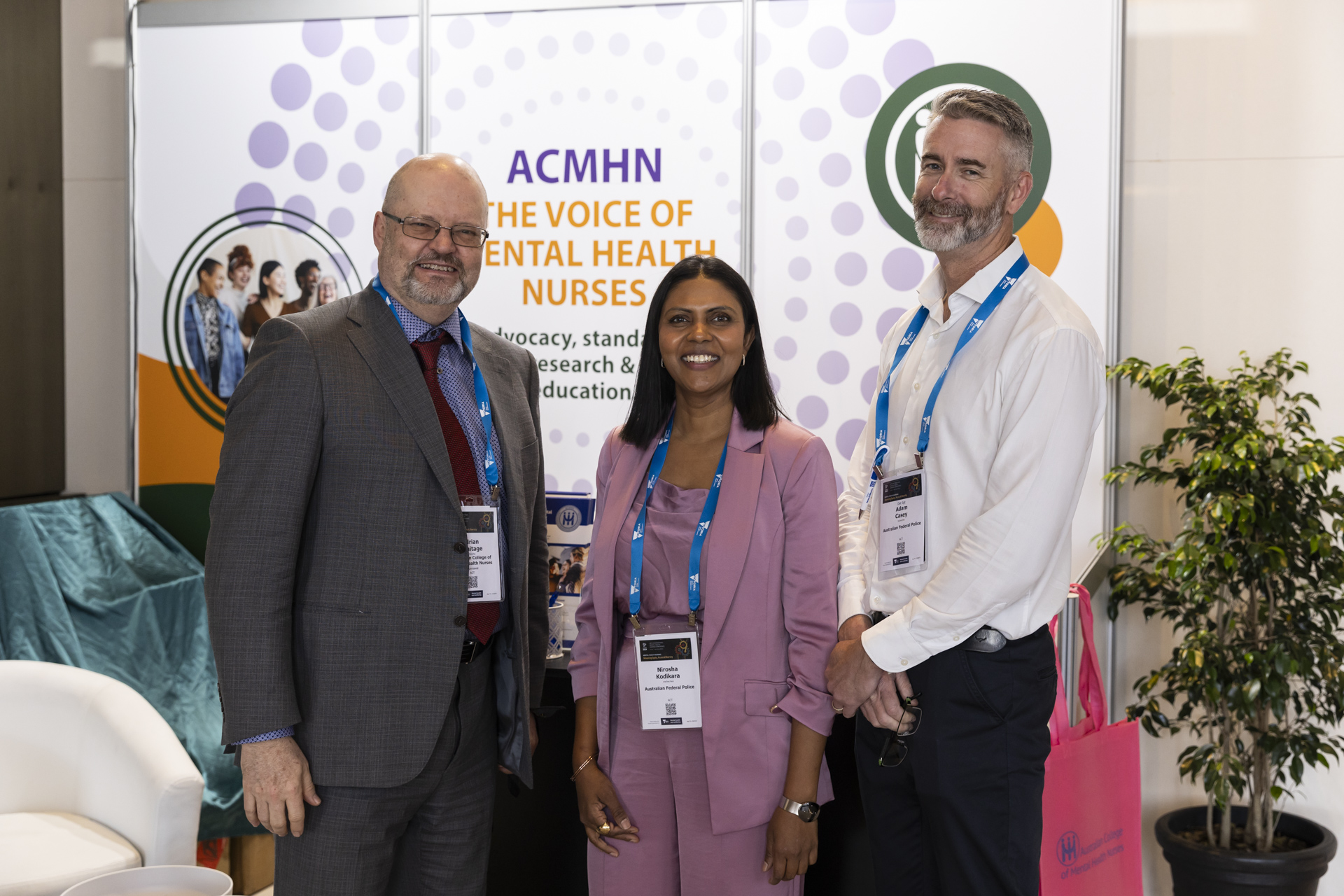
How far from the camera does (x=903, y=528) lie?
6.17 ft

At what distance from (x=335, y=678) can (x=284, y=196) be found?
269cm

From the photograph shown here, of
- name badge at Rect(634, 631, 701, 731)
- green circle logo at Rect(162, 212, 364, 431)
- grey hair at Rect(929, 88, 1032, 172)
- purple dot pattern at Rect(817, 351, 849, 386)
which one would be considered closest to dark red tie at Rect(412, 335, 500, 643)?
name badge at Rect(634, 631, 701, 731)

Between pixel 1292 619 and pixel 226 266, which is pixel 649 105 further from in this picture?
pixel 1292 619

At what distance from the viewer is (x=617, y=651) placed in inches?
81.8

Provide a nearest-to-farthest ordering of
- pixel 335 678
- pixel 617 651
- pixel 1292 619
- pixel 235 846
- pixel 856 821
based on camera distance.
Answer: pixel 335 678 → pixel 617 651 → pixel 856 821 → pixel 1292 619 → pixel 235 846


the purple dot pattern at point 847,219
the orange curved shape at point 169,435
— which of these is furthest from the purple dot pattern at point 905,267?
the orange curved shape at point 169,435

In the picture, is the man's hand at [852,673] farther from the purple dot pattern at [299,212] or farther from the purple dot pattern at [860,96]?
the purple dot pattern at [299,212]

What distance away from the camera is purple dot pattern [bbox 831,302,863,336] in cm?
360

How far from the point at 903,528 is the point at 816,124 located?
2.12 meters

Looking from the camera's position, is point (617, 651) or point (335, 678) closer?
point (335, 678)

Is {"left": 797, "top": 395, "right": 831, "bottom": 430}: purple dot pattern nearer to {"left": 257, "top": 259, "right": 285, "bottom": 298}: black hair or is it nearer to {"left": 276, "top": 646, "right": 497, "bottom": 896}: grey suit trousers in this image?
{"left": 276, "top": 646, "right": 497, "bottom": 896}: grey suit trousers

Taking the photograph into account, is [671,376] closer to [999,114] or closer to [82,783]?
[999,114]

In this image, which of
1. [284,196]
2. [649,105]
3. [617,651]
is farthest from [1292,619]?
[284,196]

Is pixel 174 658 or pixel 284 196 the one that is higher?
pixel 284 196
